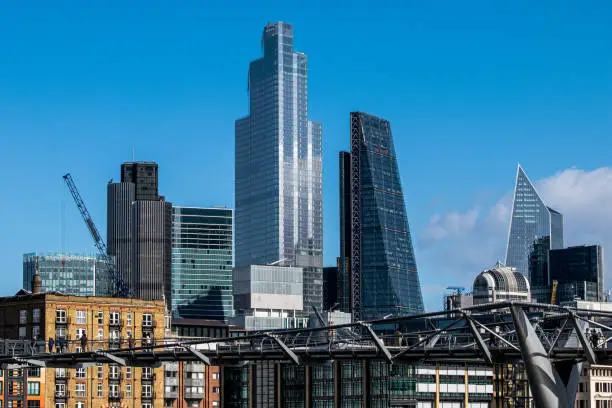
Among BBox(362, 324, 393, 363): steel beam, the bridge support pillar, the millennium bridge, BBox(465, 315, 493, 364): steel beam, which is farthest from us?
BBox(362, 324, 393, 363): steel beam

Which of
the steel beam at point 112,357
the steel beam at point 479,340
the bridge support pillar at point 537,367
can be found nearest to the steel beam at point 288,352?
the steel beam at point 112,357

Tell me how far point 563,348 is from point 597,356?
87.4 inches

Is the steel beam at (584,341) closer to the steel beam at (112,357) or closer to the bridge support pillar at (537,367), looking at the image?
the bridge support pillar at (537,367)

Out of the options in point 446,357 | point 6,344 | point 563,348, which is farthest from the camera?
point 6,344

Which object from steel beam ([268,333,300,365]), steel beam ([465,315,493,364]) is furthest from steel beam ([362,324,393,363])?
steel beam ([465,315,493,364])

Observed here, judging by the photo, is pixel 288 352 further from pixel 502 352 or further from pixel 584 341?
pixel 584 341

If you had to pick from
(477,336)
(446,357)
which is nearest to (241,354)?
(446,357)

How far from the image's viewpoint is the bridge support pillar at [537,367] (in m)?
86.9

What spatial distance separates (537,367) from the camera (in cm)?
8762

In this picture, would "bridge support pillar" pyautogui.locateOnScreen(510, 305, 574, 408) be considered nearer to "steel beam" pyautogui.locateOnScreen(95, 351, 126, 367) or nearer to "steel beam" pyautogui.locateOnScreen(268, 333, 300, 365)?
"steel beam" pyautogui.locateOnScreen(268, 333, 300, 365)

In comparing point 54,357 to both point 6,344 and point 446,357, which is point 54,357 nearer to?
point 446,357

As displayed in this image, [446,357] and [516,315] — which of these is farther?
[446,357]

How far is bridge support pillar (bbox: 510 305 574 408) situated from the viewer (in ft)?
285

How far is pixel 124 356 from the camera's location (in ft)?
393
